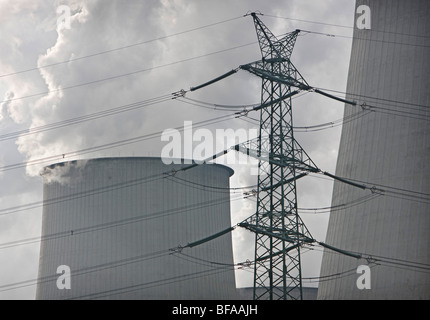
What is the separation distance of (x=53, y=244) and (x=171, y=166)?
7340 mm

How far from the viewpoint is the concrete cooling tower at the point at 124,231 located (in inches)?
1468

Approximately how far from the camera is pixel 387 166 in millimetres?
31969

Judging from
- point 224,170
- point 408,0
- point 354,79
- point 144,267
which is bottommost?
point 144,267

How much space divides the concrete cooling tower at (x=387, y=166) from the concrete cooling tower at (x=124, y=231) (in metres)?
7.28

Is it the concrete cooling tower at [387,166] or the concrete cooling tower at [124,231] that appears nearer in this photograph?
the concrete cooling tower at [387,166]

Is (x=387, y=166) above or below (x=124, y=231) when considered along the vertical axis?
Answer: above

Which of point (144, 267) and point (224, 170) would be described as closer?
point (144, 267)

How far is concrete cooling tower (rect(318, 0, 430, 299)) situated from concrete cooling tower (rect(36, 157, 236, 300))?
7280mm

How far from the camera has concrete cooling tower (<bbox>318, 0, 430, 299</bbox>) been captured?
3081 centimetres

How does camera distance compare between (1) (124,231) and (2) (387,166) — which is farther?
(1) (124,231)

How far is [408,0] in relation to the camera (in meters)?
33.0

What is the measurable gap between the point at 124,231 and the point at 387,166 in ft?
44.7
